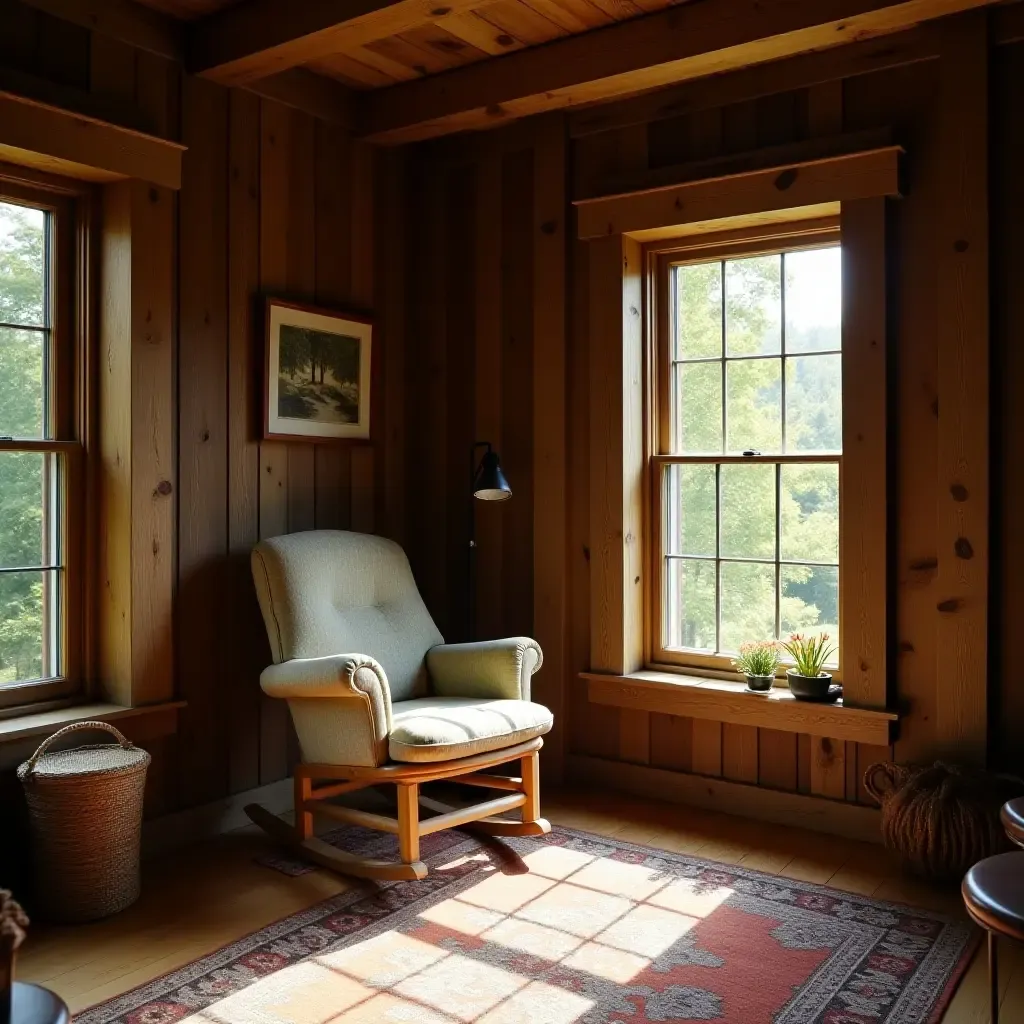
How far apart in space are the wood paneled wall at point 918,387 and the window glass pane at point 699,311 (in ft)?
0.99

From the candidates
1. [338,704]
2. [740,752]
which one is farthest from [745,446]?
[338,704]


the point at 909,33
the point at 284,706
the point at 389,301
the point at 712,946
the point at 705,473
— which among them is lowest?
the point at 712,946

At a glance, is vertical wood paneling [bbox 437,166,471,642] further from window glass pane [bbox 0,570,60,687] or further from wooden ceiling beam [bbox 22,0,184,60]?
window glass pane [bbox 0,570,60,687]

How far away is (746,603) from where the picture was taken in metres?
3.73

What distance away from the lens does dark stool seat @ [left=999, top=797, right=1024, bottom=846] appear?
2.26 meters

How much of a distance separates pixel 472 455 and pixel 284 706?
3.93ft

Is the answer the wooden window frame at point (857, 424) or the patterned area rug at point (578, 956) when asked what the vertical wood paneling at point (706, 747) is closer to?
the wooden window frame at point (857, 424)

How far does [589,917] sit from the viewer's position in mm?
2811

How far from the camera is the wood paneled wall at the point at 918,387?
10.2 ft

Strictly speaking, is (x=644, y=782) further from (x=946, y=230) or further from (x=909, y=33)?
(x=909, y=33)

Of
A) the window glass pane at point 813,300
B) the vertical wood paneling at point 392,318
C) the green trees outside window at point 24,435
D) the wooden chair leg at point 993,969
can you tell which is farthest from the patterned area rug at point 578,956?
the window glass pane at point 813,300

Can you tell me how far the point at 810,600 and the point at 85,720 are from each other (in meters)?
2.42

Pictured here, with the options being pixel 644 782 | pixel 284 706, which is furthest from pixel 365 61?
pixel 644 782

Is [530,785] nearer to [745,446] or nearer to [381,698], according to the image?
[381,698]
